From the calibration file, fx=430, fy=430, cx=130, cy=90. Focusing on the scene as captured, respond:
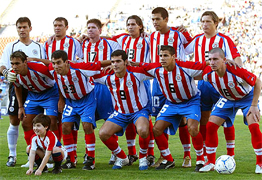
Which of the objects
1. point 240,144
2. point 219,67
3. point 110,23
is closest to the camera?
point 219,67

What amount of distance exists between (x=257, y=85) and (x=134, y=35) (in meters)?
2.30

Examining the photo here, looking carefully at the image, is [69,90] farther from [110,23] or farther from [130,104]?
[110,23]

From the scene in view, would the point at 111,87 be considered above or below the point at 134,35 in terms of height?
below

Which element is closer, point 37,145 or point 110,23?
point 37,145

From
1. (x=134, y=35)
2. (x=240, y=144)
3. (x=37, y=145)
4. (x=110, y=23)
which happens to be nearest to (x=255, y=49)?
(x=110, y=23)

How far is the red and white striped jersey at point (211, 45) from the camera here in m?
6.18

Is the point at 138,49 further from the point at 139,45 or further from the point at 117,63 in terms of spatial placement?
the point at 117,63

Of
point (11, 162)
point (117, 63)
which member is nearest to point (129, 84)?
point (117, 63)

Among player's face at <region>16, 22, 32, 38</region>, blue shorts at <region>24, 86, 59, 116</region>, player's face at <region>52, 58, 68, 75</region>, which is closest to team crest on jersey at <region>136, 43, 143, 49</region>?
player's face at <region>52, 58, 68, 75</region>

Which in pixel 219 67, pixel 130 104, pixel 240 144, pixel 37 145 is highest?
pixel 219 67

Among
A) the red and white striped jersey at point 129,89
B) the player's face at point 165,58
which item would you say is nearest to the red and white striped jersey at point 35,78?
the red and white striped jersey at point 129,89

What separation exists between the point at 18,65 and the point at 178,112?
90.8 inches

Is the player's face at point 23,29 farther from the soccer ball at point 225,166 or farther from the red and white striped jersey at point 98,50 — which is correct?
the soccer ball at point 225,166

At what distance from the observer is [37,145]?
5375 millimetres
